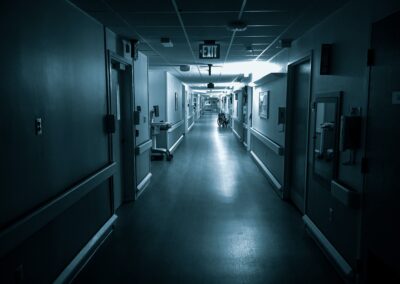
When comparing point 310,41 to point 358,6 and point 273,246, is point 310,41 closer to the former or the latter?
point 358,6

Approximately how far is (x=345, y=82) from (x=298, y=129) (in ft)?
6.59

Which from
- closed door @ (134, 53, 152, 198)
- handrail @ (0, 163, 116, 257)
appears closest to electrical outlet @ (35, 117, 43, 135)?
handrail @ (0, 163, 116, 257)

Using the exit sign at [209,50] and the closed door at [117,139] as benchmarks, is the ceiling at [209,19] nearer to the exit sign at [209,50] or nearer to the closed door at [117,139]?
the exit sign at [209,50]

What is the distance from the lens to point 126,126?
5.13 m

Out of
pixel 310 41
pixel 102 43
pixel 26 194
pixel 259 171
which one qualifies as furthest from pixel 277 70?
pixel 26 194

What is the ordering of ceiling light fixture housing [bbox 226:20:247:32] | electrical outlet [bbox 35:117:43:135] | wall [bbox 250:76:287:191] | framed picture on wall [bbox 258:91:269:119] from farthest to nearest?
framed picture on wall [bbox 258:91:269:119]
wall [bbox 250:76:287:191]
ceiling light fixture housing [bbox 226:20:247:32]
electrical outlet [bbox 35:117:43:135]

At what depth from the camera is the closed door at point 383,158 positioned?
2141mm

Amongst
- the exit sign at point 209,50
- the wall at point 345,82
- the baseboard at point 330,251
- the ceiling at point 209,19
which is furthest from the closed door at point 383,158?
the exit sign at point 209,50

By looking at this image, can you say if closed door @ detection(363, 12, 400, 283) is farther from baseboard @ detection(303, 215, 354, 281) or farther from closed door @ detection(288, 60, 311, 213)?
closed door @ detection(288, 60, 311, 213)

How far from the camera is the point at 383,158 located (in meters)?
2.31

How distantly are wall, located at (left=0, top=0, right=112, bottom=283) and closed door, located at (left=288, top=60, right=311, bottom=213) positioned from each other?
2976 mm

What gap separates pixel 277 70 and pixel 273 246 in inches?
147

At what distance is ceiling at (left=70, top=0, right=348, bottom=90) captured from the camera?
315 centimetres

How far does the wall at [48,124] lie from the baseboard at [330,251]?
266cm
